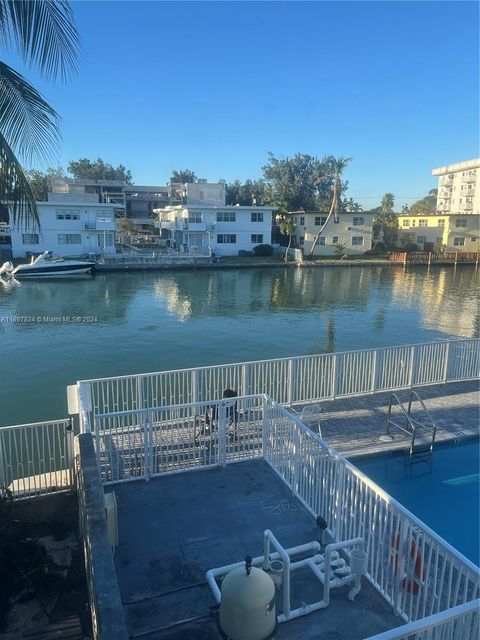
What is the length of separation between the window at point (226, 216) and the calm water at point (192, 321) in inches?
454

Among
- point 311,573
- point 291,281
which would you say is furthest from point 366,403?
point 291,281

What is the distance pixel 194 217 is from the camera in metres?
50.5

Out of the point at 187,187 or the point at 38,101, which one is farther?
the point at 187,187

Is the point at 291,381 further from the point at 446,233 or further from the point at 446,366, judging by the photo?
the point at 446,233

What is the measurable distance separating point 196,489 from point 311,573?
6.45 feet

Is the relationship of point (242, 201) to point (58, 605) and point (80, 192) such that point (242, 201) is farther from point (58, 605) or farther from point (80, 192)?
point (58, 605)

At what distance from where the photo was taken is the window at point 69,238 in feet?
153

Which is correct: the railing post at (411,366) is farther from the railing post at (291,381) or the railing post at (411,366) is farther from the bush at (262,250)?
the bush at (262,250)

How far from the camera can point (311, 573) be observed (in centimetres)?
443

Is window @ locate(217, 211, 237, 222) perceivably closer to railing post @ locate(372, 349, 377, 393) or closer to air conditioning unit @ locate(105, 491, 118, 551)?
railing post @ locate(372, 349, 377, 393)

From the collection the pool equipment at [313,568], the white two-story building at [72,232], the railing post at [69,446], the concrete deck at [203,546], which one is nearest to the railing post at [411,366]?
the concrete deck at [203,546]

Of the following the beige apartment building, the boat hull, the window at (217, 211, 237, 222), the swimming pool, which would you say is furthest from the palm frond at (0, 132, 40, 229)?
the beige apartment building

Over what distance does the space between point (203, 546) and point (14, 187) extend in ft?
13.1

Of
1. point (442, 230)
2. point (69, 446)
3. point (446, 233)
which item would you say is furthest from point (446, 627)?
point (442, 230)
